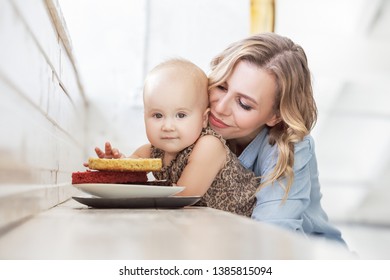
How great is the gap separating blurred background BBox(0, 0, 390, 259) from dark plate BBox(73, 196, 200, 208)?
2.98 feet

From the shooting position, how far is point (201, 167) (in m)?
1.19

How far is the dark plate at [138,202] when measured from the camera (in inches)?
34.2

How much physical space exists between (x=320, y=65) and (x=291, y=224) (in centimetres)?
187

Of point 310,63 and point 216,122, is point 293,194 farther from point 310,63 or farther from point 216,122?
point 310,63

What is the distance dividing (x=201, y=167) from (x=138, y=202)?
0.34m

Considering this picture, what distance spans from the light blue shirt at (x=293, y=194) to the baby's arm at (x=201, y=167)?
5.5 inches

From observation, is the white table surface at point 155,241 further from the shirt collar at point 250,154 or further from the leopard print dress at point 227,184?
the shirt collar at point 250,154

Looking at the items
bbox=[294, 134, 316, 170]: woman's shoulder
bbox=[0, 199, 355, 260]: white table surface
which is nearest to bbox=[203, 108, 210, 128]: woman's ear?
bbox=[294, 134, 316, 170]: woman's shoulder

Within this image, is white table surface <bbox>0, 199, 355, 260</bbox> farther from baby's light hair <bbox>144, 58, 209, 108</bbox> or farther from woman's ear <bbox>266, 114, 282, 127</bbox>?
woman's ear <bbox>266, 114, 282, 127</bbox>

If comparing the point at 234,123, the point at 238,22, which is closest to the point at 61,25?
the point at 234,123

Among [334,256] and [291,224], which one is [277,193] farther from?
[334,256]

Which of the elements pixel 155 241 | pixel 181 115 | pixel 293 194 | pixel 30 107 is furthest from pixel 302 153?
pixel 155 241

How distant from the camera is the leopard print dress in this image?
49.6 inches

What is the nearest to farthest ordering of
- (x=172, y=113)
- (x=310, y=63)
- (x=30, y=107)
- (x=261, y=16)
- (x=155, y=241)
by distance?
(x=155, y=241) → (x=30, y=107) → (x=172, y=113) → (x=261, y=16) → (x=310, y=63)
